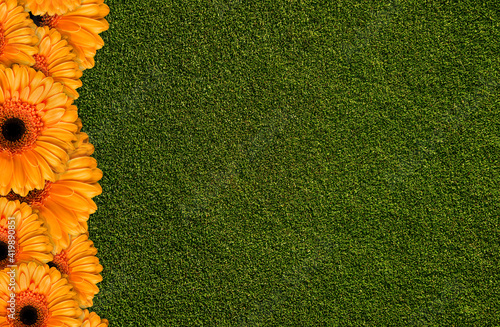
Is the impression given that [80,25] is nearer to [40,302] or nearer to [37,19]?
[37,19]

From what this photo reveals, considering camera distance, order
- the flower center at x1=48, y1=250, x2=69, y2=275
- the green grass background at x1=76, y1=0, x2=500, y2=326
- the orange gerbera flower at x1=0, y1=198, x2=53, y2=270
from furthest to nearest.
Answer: the green grass background at x1=76, y1=0, x2=500, y2=326 → the flower center at x1=48, y1=250, x2=69, y2=275 → the orange gerbera flower at x1=0, y1=198, x2=53, y2=270

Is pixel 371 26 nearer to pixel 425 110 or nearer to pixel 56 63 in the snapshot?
pixel 425 110

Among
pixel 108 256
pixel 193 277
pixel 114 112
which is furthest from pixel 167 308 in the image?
pixel 114 112

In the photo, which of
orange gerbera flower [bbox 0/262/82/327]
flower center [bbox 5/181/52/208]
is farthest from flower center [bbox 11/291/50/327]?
flower center [bbox 5/181/52/208]

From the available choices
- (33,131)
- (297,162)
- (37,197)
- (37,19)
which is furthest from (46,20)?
(297,162)

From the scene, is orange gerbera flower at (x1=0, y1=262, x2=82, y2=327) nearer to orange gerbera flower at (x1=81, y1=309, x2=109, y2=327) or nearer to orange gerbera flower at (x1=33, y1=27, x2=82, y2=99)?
orange gerbera flower at (x1=81, y1=309, x2=109, y2=327)

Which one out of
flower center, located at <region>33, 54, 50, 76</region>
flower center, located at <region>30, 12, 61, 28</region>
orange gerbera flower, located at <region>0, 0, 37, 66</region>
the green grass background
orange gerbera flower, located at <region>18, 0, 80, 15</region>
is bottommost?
the green grass background

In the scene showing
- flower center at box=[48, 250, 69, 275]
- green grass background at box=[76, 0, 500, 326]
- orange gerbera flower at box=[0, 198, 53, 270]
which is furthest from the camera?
green grass background at box=[76, 0, 500, 326]

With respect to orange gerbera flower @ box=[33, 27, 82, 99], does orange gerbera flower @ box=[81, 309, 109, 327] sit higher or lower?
lower
